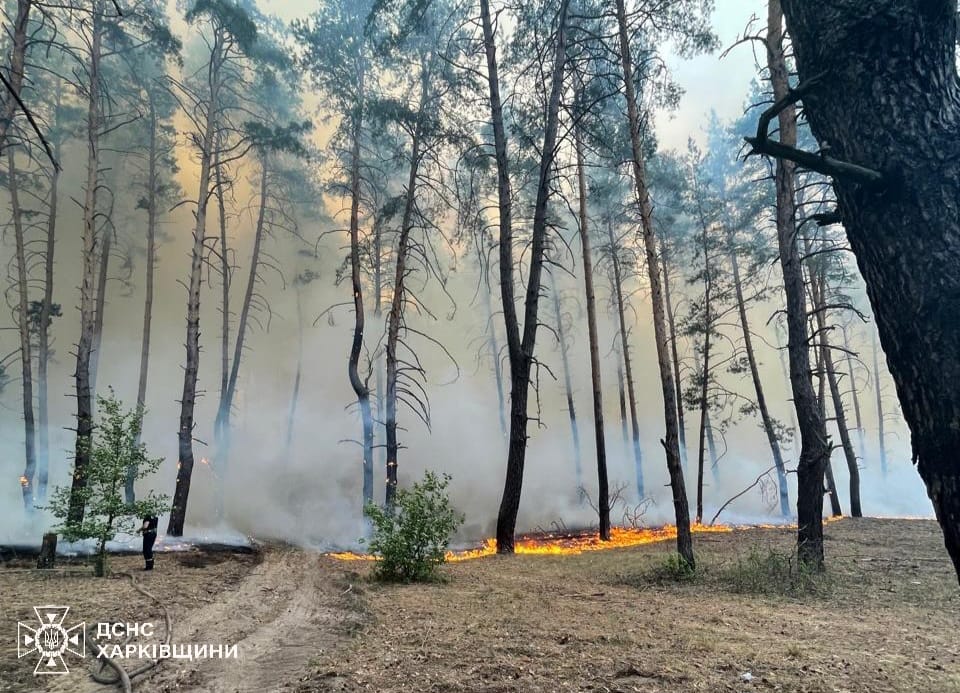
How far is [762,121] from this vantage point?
213 cm

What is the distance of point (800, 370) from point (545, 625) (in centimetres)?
610

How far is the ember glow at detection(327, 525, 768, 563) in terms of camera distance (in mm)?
11938

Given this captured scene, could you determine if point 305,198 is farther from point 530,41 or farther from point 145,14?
point 530,41

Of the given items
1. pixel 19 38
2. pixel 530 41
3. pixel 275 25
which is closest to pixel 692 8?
pixel 530 41

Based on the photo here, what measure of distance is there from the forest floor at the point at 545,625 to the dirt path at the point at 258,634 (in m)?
0.02

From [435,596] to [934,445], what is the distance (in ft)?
17.1

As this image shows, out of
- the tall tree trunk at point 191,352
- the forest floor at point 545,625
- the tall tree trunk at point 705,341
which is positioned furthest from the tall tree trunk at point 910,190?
the tall tree trunk at point 191,352

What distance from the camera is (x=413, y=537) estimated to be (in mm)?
7020

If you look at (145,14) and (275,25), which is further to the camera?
(275,25)

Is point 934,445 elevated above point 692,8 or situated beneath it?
situated beneath

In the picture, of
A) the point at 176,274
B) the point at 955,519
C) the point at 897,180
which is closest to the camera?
the point at 955,519

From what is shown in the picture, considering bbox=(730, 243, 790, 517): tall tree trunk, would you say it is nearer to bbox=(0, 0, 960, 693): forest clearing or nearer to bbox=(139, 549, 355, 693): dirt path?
bbox=(0, 0, 960, 693): forest clearing

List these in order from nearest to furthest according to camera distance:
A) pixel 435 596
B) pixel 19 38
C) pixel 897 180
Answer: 1. pixel 897 180
2. pixel 435 596
3. pixel 19 38

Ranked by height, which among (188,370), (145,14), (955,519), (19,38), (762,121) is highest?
(145,14)
